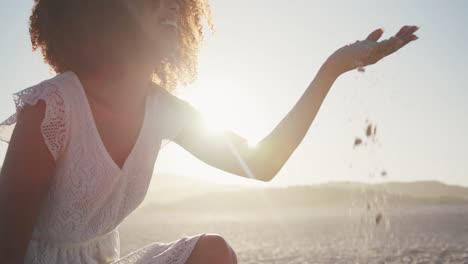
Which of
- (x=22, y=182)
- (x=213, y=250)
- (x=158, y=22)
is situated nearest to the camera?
(x=22, y=182)

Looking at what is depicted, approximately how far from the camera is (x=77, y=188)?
74.4 inches

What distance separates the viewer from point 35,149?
68.8 inches

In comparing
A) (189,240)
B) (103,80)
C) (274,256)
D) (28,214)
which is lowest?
(274,256)

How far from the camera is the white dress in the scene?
1852 mm

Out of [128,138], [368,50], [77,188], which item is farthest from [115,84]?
[368,50]

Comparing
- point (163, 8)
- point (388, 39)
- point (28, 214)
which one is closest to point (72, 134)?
point (28, 214)

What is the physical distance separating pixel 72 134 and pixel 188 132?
75 centimetres

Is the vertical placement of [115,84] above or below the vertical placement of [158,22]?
below

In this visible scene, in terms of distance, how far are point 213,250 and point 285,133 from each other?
758mm

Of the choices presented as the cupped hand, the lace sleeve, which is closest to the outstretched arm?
the cupped hand

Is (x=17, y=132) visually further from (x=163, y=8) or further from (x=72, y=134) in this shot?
(x=163, y=8)

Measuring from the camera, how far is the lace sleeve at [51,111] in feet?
5.86

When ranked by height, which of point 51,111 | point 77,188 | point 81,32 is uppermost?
point 81,32

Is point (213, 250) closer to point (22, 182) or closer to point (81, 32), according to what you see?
point (22, 182)
